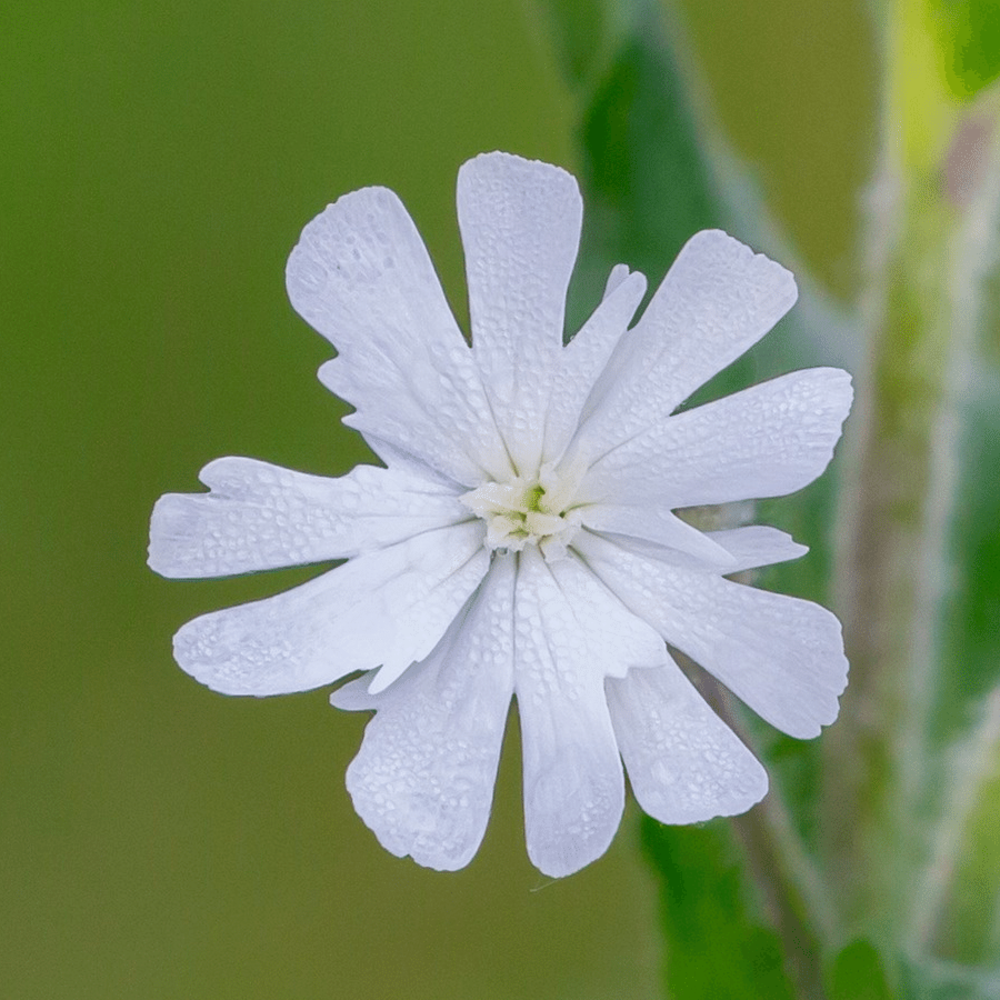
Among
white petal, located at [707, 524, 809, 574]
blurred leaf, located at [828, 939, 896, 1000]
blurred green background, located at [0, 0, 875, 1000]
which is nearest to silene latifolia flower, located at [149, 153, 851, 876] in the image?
white petal, located at [707, 524, 809, 574]

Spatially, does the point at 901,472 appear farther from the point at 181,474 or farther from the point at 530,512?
the point at 181,474

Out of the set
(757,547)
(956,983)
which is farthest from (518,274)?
(956,983)

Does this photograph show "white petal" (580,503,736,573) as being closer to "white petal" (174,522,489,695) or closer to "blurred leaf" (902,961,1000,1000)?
Answer: "white petal" (174,522,489,695)

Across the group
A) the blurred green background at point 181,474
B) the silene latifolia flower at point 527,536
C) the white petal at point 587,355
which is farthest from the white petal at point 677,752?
the blurred green background at point 181,474

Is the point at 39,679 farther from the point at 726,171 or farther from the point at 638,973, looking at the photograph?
the point at 726,171

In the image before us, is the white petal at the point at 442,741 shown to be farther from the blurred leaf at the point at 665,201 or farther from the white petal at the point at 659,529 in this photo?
the blurred leaf at the point at 665,201

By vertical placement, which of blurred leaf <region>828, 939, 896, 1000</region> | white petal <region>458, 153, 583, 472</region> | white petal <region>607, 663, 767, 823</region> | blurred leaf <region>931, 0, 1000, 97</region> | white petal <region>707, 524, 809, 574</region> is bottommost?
blurred leaf <region>828, 939, 896, 1000</region>

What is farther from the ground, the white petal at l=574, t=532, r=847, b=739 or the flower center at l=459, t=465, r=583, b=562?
the flower center at l=459, t=465, r=583, b=562
